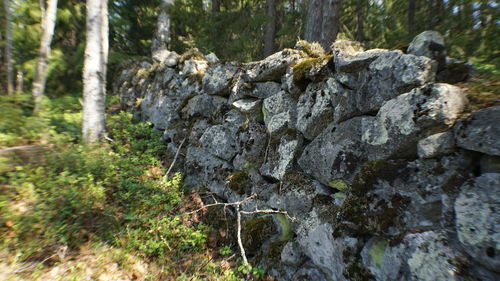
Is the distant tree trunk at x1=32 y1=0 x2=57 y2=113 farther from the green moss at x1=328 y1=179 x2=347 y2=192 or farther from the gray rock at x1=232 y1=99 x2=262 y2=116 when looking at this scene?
the green moss at x1=328 y1=179 x2=347 y2=192

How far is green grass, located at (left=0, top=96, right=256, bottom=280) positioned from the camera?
3.40 m

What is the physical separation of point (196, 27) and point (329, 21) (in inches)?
223

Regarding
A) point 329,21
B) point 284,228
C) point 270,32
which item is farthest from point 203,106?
point 270,32

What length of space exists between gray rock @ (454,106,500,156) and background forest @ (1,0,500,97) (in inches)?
207

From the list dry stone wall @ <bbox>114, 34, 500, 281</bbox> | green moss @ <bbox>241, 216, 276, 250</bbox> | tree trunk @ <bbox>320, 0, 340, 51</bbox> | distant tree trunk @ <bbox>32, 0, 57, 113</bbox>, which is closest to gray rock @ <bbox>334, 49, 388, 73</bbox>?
dry stone wall @ <bbox>114, 34, 500, 281</bbox>

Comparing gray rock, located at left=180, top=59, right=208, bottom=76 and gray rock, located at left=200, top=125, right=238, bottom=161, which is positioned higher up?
gray rock, located at left=180, top=59, right=208, bottom=76

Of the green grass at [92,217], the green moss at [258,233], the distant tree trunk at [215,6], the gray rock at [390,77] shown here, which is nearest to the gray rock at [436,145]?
the gray rock at [390,77]

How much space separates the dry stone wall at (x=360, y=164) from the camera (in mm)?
2121

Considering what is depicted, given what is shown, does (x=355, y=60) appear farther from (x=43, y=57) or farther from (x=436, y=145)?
(x=43, y=57)

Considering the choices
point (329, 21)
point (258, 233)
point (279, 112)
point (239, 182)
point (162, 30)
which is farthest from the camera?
point (162, 30)

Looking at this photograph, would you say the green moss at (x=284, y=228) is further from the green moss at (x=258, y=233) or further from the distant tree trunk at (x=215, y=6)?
the distant tree trunk at (x=215, y=6)

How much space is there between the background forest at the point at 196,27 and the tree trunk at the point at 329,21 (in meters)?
1.81

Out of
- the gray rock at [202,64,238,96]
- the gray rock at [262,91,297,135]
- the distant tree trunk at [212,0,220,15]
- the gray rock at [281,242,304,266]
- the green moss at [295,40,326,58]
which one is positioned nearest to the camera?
the gray rock at [281,242,304,266]

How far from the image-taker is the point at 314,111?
3.67 meters
